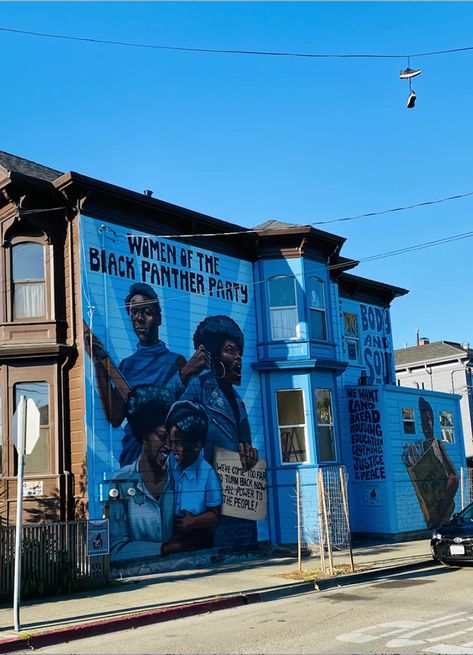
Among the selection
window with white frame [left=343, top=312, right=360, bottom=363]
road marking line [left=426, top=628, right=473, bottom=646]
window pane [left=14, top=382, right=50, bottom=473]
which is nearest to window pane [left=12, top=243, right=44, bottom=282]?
window pane [left=14, top=382, right=50, bottom=473]

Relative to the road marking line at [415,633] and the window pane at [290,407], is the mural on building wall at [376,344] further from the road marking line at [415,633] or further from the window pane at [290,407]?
the road marking line at [415,633]

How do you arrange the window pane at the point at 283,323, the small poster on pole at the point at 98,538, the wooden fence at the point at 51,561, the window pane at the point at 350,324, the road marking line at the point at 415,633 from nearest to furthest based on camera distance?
the road marking line at the point at 415,633
the wooden fence at the point at 51,561
the small poster on pole at the point at 98,538
the window pane at the point at 283,323
the window pane at the point at 350,324

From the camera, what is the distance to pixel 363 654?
7773mm

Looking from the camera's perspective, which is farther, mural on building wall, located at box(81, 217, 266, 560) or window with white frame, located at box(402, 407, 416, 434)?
window with white frame, located at box(402, 407, 416, 434)

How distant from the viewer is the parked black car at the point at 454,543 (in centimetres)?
1487

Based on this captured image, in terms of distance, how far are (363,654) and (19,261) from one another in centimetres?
1146

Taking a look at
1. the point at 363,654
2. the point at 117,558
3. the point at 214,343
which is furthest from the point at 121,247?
the point at 363,654

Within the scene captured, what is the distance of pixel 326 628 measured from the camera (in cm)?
940

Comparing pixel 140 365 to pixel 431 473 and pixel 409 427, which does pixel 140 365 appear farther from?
pixel 431 473

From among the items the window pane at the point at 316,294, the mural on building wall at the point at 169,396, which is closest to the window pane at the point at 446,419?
the window pane at the point at 316,294

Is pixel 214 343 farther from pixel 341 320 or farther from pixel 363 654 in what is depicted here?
pixel 363 654

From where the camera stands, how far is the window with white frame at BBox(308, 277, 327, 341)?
19906 millimetres

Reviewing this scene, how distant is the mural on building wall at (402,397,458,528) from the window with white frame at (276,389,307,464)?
415 cm

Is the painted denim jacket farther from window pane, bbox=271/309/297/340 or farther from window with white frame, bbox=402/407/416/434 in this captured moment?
window with white frame, bbox=402/407/416/434
